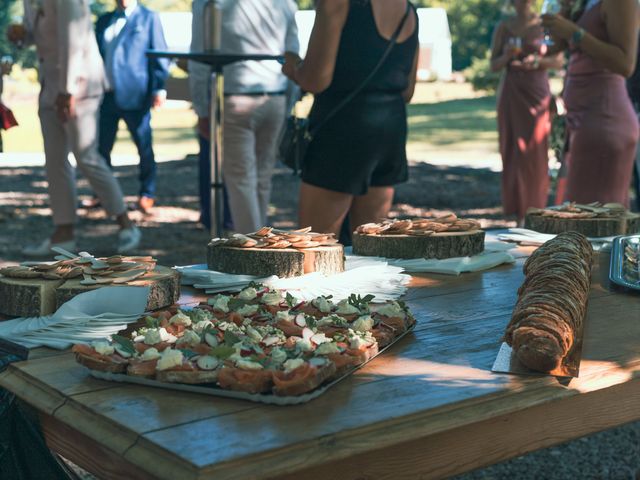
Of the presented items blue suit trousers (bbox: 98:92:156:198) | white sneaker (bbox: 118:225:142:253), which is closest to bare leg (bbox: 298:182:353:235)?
white sneaker (bbox: 118:225:142:253)

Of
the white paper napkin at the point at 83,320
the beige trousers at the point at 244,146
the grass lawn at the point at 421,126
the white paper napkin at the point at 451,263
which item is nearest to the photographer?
the white paper napkin at the point at 83,320

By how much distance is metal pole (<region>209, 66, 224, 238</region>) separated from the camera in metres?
4.10

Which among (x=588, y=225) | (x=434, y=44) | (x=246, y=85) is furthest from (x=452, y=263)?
(x=434, y=44)

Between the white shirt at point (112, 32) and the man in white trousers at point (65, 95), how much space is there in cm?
137

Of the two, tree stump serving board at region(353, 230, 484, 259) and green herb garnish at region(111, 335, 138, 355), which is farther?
tree stump serving board at region(353, 230, 484, 259)

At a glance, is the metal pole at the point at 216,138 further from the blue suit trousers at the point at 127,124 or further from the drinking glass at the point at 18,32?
the blue suit trousers at the point at 127,124

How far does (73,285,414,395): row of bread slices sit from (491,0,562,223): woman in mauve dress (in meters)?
5.13

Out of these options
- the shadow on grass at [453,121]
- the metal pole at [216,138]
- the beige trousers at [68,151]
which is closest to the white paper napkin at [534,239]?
the metal pole at [216,138]

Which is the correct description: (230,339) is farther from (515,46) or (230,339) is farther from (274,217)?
(274,217)

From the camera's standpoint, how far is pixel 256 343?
160 cm

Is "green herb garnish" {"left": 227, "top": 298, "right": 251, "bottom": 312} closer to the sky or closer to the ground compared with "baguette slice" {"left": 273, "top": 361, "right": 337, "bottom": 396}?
closer to the ground

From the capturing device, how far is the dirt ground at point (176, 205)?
7008 millimetres

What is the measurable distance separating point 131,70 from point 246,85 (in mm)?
2653

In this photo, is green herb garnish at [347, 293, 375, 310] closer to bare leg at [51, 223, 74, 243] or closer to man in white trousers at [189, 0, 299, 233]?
man in white trousers at [189, 0, 299, 233]
